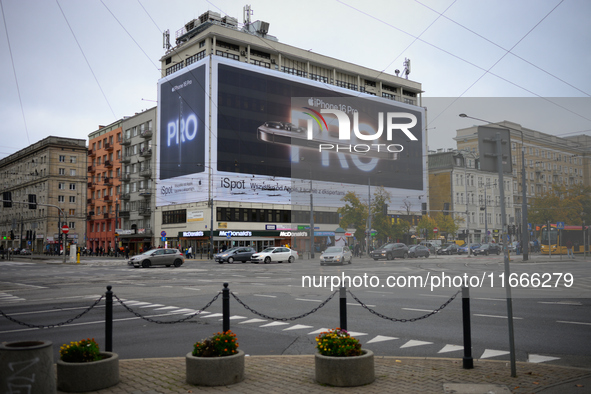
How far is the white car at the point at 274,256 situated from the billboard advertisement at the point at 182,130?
74.9 ft

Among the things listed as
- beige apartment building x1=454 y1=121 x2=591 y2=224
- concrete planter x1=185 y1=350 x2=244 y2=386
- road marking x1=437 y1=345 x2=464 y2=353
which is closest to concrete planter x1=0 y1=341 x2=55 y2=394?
concrete planter x1=185 y1=350 x2=244 y2=386

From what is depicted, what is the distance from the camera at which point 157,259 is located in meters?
40.8

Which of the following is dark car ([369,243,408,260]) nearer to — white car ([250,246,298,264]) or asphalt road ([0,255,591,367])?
white car ([250,246,298,264])

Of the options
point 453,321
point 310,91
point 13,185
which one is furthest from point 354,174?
point 13,185

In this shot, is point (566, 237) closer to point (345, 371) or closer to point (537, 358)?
point (537, 358)

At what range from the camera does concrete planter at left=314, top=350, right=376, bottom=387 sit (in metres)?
6.24

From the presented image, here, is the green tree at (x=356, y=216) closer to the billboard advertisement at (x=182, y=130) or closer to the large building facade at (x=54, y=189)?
the billboard advertisement at (x=182, y=130)

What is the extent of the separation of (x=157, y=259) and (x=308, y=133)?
128ft

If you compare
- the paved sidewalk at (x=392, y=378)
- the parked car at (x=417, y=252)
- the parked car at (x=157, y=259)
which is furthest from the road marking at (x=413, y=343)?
the parked car at (x=417, y=252)

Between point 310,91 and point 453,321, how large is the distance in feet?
226

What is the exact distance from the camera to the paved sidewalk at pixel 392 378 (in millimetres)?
6062

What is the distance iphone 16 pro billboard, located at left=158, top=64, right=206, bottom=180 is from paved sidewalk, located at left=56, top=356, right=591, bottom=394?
201ft

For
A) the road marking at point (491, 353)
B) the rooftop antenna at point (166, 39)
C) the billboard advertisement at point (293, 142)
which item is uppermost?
the rooftop antenna at point (166, 39)

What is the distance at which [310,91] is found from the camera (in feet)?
254
